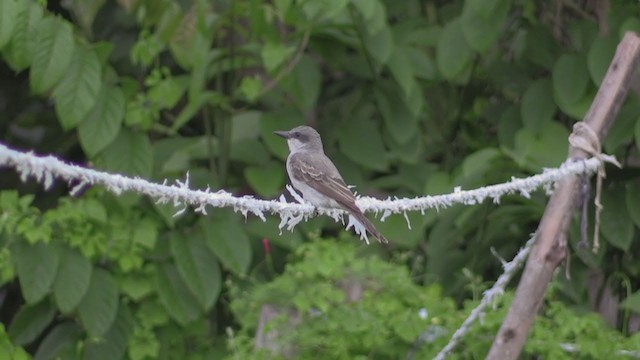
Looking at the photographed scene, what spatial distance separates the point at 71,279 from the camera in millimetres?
6094

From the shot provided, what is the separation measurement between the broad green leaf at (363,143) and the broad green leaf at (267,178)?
0.33 meters

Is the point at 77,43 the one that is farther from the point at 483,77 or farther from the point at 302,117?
the point at 483,77

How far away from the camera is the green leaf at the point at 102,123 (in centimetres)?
602

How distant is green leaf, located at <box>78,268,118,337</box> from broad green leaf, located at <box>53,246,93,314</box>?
62 mm

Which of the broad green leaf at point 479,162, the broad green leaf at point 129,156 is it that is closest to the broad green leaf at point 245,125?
the broad green leaf at point 129,156

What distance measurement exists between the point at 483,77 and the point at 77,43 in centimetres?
205

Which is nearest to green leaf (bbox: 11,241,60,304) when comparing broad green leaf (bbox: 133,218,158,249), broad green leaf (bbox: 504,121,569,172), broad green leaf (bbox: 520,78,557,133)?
broad green leaf (bbox: 133,218,158,249)

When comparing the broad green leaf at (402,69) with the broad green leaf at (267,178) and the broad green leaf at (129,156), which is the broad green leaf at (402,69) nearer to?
the broad green leaf at (267,178)

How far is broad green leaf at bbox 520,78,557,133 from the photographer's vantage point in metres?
6.24

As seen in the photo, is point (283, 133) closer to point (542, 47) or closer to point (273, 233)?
point (273, 233)

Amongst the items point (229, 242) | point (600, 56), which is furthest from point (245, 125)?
point (600, 56)

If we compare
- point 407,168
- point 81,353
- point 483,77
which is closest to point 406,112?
point 407,168

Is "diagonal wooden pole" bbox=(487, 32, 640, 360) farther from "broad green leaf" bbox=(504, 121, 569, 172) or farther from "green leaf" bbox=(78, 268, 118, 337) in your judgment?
"green leaf" bbox=(78, 268, 118, 337)

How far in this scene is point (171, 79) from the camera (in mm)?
6328
